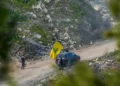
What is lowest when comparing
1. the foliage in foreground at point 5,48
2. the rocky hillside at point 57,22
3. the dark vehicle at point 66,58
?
the foliage in foreground at point 5,48

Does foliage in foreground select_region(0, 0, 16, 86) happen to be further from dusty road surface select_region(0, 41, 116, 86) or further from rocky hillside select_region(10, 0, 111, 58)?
rocky hillside select_region(10, 0, 111, 58)

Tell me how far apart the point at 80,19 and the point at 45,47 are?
674 cm

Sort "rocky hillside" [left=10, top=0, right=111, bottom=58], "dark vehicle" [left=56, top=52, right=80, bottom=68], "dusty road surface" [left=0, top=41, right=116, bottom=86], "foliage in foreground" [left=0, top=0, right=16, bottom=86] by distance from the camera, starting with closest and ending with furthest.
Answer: "foliage in foreground" [left=0, top=0, right=16, bottom=86] < "dusty road surface" [left=0, top=41, right=116, bottom=86] < "dark vehicle" [left=56, top=52, right=80, bottom=68] < "rocky hillside" [left=10, top=0, right=111, bottom=58]

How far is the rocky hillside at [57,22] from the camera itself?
3478 cm

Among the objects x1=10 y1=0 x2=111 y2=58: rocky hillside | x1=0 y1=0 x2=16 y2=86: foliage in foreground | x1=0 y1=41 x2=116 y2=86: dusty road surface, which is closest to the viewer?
x1=0 y1=0 x2=16 y2=86: foliage in foreground

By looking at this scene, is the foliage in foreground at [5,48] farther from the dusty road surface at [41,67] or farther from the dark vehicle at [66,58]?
the dark vehicle at [66,58]

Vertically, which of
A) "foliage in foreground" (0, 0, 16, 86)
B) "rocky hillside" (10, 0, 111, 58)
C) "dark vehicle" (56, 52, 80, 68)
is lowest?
"foliage in foreground" (0, 0, 16, 86)

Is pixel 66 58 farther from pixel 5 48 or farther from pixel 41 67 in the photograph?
pixel 5 48

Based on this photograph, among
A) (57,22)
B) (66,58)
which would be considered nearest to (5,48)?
(66,58)

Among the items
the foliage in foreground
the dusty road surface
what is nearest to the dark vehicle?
the dusty road surface

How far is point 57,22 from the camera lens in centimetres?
3703

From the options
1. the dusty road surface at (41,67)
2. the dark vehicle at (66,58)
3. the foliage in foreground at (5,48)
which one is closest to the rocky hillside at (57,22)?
the dusty road surface at (41,67)

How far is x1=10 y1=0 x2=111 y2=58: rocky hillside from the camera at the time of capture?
3478 centimetres

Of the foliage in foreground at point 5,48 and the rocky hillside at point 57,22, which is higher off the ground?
the rocky hillside at point 57,22
